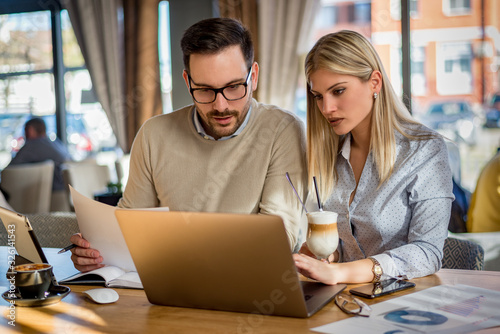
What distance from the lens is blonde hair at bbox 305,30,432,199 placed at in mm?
1620

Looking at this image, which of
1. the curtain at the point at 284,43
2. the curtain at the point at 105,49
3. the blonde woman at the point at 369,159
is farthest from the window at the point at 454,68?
the blonde woman at the point at 369,159

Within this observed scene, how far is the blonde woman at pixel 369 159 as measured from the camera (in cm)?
155

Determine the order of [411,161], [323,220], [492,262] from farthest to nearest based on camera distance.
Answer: [492,262] < [411,161] < [323,220]

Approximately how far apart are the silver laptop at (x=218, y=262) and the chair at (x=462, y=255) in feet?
1.88

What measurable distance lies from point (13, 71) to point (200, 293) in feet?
21.2

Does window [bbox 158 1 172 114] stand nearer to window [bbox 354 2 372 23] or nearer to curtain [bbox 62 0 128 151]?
curtain [bbox 62 0 128 151]

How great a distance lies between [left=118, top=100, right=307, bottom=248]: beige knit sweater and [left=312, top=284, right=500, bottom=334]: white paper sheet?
2.37 feet

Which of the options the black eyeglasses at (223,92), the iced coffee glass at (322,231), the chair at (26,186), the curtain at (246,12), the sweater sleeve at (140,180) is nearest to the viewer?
the iced coffee glass at (322,231)

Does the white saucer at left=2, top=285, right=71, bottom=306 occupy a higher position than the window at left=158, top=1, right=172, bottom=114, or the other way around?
the window at left=158, top=1, right=172, bottom=114

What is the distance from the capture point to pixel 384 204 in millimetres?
1627

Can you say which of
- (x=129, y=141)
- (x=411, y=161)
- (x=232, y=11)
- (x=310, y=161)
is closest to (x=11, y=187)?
(x=129, y=141)

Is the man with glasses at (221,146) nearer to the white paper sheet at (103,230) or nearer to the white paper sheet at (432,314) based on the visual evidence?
the white paper sheet at (103,230)

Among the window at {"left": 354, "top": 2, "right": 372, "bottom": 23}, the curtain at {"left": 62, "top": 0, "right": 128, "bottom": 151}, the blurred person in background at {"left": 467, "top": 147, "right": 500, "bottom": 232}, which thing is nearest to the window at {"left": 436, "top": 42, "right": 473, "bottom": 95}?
the window at {"left": 354, "top": 2, "right": 372, "bottom": 23}

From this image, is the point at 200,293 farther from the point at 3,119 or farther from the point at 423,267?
the point at 3,119
